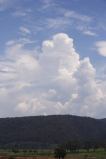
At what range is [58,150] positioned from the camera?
146m

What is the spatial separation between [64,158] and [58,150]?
288 inches

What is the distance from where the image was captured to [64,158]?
139 meters
